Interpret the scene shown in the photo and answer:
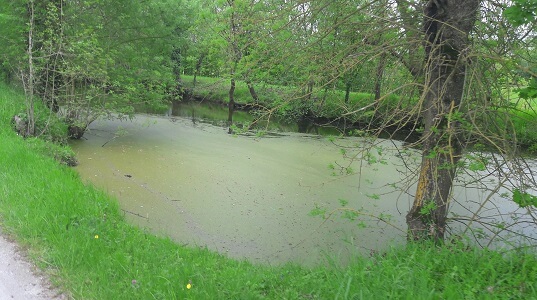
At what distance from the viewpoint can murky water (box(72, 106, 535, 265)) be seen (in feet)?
16.5

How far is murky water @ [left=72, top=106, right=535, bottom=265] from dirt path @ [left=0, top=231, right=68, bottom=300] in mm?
1999

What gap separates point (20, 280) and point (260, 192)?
4487 millimetres

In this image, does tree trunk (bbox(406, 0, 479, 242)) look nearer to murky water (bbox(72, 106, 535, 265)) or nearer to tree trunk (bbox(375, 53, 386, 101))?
murky water (bbox(72, 106, 535, 265))

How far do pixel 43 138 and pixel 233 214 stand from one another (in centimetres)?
479

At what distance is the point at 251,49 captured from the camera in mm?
5418

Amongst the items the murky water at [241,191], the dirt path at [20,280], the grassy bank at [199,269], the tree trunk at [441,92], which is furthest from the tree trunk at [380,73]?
the dirt path at [20,280]

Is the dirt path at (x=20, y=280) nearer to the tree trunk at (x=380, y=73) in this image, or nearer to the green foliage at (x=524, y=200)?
the green foliage at (x=524, y=200)

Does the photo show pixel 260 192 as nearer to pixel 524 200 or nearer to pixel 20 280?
pixel 20 280

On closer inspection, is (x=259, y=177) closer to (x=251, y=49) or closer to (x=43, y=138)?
(x=251, y=49)

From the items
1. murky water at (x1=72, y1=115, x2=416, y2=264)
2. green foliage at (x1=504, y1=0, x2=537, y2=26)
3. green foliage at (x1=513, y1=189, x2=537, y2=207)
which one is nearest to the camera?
green foliage at (x1=504, y1=0, x2=537, y2=26)

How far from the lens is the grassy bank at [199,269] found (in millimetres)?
2602

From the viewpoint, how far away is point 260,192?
7156 mm

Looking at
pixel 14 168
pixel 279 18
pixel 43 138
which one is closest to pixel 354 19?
pixel 279 18

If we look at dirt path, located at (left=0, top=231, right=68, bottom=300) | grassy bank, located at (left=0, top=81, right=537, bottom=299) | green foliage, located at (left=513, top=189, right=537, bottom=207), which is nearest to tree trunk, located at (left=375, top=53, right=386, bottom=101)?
green foliage, located at (left=513, top=189, right=537, bottom=207)
